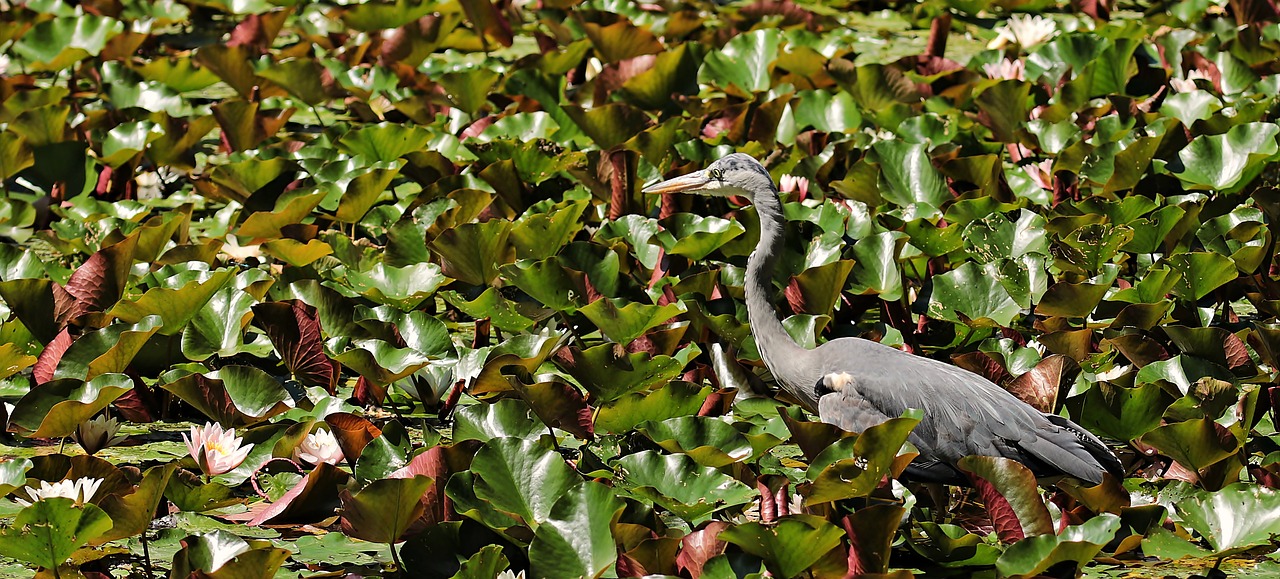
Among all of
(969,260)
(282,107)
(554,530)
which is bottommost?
(282,107)

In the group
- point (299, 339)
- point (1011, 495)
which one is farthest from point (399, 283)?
point (1011, 495)

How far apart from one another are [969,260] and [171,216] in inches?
98.5

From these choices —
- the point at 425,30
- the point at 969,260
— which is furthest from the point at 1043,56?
the point at 425,30

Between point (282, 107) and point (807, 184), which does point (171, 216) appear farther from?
point (807, 184)

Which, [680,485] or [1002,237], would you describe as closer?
[680,485]

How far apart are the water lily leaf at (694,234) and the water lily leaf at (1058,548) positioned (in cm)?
158

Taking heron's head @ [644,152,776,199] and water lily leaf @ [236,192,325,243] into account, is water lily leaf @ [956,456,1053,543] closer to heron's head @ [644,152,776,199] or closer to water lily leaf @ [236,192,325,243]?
heron's head @ [644,152,776,199]

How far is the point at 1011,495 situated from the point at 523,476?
0.97 metres

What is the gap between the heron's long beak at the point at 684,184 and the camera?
398cm

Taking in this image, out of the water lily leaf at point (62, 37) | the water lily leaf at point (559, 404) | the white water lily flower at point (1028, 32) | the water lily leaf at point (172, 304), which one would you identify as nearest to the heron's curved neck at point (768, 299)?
the water lily leaf at point (559, 404)

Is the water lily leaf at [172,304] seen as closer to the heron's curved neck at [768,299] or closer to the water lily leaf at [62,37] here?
the heron's curved neck at [768,299]

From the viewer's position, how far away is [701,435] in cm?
296

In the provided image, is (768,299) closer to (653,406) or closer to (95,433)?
(653,406)

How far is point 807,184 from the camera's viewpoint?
4.58 m
